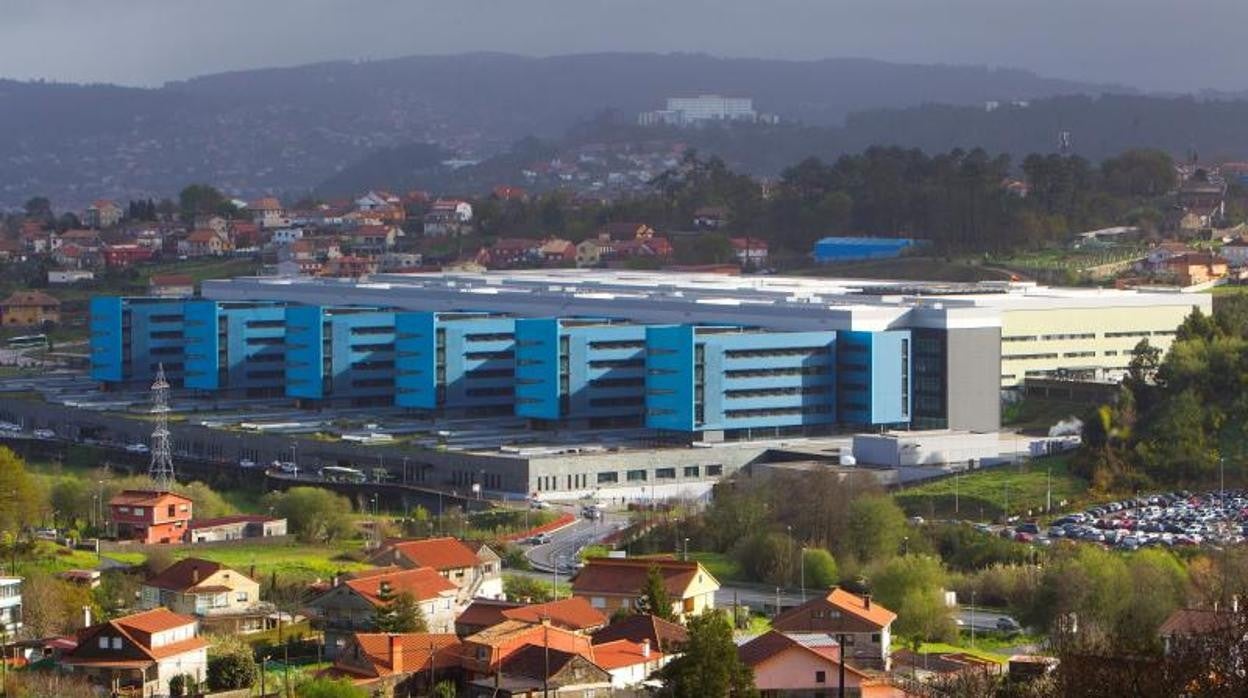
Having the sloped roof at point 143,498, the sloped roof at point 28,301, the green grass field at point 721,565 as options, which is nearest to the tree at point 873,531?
the green grass field at point 721,565

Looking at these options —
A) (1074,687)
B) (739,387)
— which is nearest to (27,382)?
(739,387)

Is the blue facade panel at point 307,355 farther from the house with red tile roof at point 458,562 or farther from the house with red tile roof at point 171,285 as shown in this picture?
the house with red tile roof at point 458,562

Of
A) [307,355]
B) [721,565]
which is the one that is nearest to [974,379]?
[307,355]

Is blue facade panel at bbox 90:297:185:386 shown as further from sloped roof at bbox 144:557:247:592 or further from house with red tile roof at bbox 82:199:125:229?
house with red tile roof at bbox 82:199:125:229

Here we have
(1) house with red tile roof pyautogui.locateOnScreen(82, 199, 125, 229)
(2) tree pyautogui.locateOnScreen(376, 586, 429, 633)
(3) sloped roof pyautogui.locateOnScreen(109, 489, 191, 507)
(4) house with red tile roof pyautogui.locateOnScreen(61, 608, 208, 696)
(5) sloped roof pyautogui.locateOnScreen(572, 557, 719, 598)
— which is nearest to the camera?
(4) house with red tile roof pyautogui.locateOnScreen(61, 608, 208, 696)

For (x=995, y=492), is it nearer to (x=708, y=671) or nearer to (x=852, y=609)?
(x=852, y=609)

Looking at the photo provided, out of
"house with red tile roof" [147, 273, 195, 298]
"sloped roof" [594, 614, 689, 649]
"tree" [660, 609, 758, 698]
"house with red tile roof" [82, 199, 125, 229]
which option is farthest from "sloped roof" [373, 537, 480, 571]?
"house with red tile roof" [82, 199, 125, 229]
